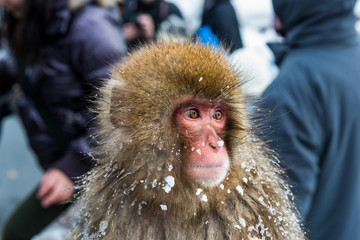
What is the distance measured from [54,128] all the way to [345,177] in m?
1.49

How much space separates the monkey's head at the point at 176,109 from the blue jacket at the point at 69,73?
0.79m

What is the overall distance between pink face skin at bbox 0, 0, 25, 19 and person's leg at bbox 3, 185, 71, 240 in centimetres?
98

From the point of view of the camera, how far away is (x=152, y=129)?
114 cm

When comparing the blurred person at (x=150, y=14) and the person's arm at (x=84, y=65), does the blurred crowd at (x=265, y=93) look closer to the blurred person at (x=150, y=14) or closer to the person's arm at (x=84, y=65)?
the person's arm at (x=84, y=65)

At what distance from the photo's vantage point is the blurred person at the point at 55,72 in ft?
6.55

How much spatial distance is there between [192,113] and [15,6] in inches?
58.8

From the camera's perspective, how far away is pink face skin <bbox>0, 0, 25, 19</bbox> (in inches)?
84.8

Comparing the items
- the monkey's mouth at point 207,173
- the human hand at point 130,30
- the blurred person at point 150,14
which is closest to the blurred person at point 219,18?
the human hand at point 130,30

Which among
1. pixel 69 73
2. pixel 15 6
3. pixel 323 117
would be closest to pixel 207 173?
pixel 323 117

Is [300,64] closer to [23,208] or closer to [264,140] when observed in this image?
[264,140]

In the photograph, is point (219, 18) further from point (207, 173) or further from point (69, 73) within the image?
point (207, 173)

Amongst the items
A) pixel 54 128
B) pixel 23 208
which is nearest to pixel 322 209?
pixel 54 128

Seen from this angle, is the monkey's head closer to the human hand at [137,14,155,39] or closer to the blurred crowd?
the blurred crowd

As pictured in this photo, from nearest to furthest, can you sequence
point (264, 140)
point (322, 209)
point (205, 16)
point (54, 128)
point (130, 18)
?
point (264, 140) → point (322, 209) → point (54, 128) → point (205, 16) → point (130, 18)
